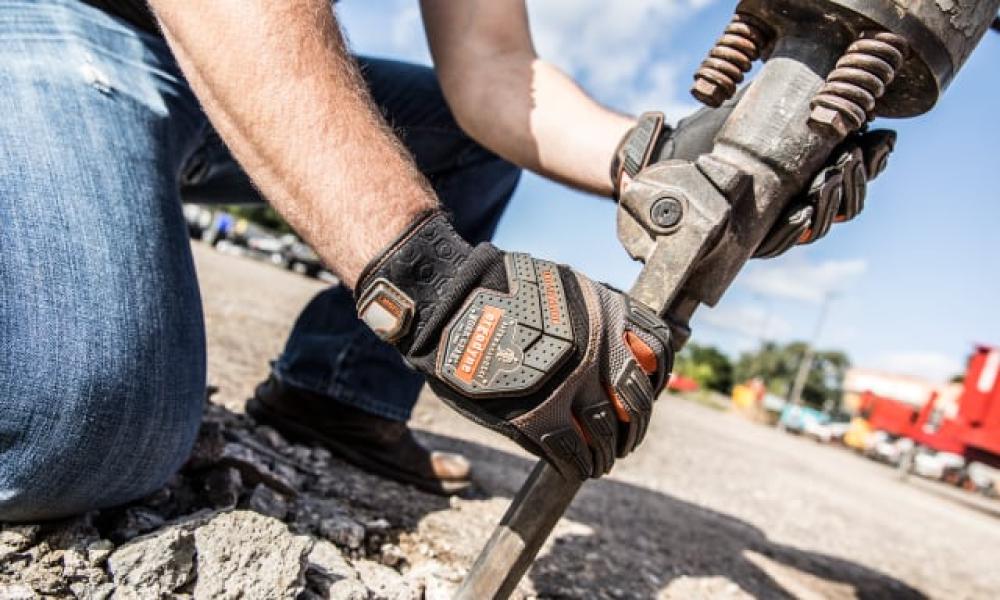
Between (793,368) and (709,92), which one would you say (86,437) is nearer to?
(709,92)

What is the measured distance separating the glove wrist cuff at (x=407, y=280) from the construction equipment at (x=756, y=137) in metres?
0.34

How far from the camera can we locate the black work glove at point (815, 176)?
1119mm

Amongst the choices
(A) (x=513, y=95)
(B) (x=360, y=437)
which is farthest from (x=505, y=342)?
(B) (x=360, y=437)

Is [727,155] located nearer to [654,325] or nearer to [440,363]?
[654,325]

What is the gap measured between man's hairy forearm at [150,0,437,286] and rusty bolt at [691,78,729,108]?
23.5 inches

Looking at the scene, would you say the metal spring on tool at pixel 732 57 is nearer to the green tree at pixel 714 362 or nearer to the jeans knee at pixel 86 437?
the jeans knee at pixel 86 437

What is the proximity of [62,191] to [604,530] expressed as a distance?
62.7 inches

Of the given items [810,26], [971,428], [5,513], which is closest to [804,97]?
[810,26]

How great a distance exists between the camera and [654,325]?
3.12 feet

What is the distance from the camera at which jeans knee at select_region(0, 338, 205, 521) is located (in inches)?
38.9

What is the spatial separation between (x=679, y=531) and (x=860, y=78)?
1.66 meters

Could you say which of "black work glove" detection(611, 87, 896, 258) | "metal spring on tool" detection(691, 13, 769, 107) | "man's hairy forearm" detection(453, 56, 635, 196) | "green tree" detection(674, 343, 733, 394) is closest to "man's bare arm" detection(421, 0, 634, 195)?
"man's hairy forearm" detection(453, 56, 635, 196)

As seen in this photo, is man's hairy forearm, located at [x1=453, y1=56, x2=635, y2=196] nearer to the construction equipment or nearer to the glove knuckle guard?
the construction equipment

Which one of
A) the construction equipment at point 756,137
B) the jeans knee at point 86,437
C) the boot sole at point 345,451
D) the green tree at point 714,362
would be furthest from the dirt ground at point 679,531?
the green tree at point 714,362
